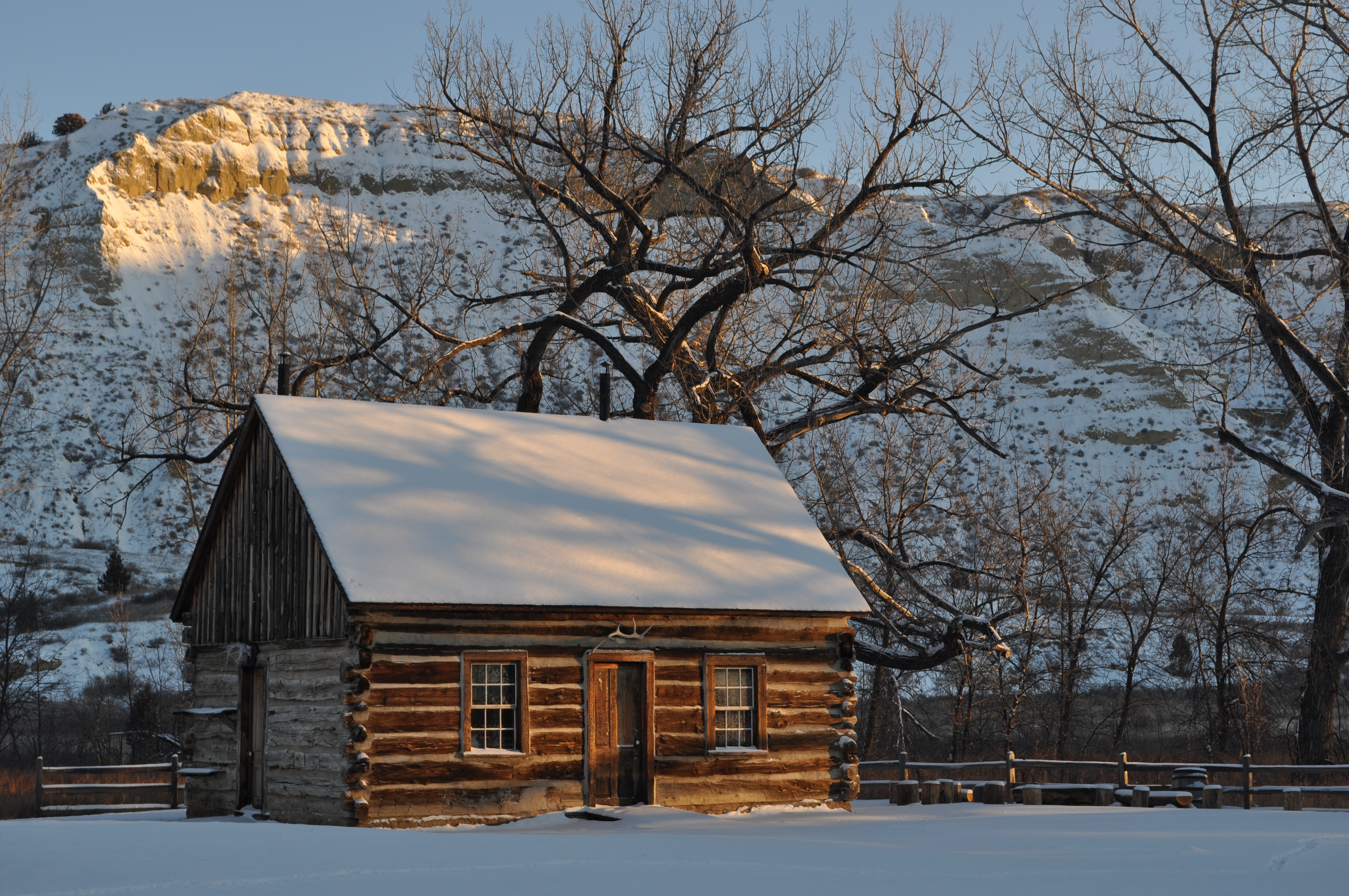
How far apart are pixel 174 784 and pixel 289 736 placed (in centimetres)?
821

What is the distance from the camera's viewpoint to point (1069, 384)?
7100 cm

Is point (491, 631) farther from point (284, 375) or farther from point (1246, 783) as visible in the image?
point (1246, 783)

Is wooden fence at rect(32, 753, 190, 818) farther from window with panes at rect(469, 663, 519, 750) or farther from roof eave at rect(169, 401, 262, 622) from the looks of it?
window with panes at rect(469, 663, 519, 750)

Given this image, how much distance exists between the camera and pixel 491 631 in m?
14.6

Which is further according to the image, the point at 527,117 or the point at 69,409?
the point at 69,409

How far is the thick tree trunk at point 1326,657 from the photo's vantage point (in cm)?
2184

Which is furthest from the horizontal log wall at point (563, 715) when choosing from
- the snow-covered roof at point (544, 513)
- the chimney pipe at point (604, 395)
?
the chimney pipe at point (604, 395)

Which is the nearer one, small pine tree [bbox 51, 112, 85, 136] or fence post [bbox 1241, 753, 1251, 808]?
fence post [bbox 1241, 753, 1251, 808]

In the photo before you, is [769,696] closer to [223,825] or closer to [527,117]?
[223,825]

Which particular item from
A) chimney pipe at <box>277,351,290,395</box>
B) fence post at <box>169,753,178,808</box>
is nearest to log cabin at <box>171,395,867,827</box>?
chimney pipe at <box>277,351,290,395</box>

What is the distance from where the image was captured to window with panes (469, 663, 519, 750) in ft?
47.5

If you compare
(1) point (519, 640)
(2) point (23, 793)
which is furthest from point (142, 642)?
(1) point (519, 640)

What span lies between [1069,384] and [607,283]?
5144cm

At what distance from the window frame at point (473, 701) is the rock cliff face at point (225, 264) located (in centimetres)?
4014
